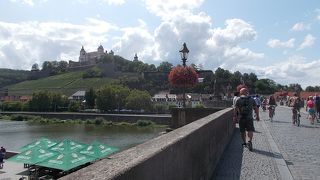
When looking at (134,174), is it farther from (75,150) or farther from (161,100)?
(161,100)

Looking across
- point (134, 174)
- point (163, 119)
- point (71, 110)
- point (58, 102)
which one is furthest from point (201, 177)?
point (58, 102)

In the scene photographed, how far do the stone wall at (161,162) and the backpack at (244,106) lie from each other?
12.6ft

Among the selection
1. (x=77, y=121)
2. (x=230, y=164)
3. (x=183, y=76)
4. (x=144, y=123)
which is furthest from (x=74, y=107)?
Answer: (x=230, y=164)

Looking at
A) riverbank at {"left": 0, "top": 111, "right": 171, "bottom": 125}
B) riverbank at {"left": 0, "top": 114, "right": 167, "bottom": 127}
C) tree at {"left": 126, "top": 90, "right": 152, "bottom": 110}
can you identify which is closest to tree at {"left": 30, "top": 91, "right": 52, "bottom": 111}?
riverbank at {"left": 0, "top": 114, "right": 167, "bottom": 127}

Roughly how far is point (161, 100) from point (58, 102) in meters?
32.6

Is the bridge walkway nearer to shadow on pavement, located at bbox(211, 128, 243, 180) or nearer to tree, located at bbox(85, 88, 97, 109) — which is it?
shadow on pavement, located at bbox(211, 128, 243, 180)

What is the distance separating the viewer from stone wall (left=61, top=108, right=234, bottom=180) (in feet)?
11.1

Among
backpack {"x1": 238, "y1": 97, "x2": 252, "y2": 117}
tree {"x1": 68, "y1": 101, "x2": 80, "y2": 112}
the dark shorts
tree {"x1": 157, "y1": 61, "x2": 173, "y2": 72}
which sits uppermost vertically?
tree {"x1": 157, "y1": 61, "x2": 173, "y2": 72}

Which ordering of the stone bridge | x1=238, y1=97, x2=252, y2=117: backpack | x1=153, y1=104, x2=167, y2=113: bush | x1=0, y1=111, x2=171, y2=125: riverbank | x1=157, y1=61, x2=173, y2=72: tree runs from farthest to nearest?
x1=157, y1=61, x2=173, y2=72: tree
x1=153, y1=104, x2=167, y2=113: bush
x1=0, y1=111, x2=171, y2=125: riverbank
x1=238, y1=97, x2=252, y2=117: backpack
the stone bridge

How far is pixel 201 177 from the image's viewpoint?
7.13 metres

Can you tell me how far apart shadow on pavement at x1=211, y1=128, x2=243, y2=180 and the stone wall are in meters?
0.60

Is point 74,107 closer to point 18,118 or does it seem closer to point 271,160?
point 18,118

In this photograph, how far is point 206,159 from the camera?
7883 mm

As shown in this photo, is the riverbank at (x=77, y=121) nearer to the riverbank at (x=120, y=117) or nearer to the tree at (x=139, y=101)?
the riverbank at (x=120, y=117)
